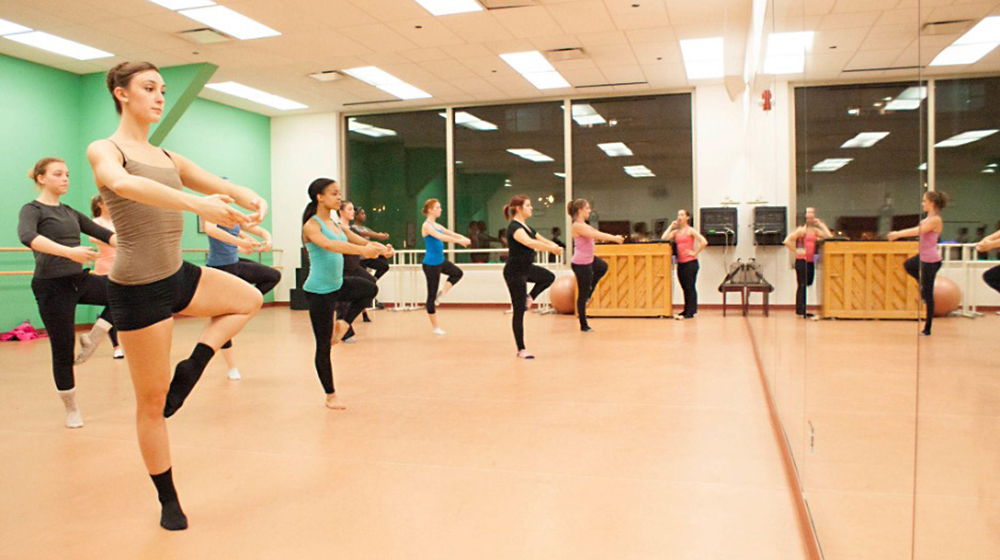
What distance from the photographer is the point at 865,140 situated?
1127 millimetres

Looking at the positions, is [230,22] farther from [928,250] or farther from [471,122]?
[928,250]

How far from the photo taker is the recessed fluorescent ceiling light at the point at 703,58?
8.90 metres

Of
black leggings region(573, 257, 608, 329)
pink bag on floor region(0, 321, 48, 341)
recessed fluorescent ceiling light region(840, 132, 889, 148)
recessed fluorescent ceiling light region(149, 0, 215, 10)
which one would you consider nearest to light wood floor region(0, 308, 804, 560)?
recessed fluorescent ceiling light region(840, 132, 889, 148)

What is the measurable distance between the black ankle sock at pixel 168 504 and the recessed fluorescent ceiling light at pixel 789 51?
233 cm

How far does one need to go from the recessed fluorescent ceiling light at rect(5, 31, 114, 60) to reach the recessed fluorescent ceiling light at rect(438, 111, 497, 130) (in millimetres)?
5573

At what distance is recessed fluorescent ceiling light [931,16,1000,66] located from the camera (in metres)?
0.59

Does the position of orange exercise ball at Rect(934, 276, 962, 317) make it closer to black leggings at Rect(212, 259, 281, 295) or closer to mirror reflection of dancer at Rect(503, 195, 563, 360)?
mirror reflection of dancer at Rect(503, 195, 563, 360)

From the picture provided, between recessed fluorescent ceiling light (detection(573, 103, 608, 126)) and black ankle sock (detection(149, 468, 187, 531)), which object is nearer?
black ankle sock (detection(149, 468, 187, 531))

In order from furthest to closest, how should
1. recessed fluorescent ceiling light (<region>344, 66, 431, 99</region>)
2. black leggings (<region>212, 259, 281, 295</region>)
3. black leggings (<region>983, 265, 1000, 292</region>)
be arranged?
recessed fluorescent ceiling light (<region>344, 66, 431, 99</region>) < black leggings (<region>212, 259, 281, 295</region>) < black leggings (<region>983, 265, 1000, 292</region>)

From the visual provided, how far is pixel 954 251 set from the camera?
70 centimetres

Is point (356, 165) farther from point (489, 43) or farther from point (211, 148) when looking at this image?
point (489, 43)

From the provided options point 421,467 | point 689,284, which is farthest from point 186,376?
point 689,284

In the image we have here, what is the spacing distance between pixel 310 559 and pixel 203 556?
33cm

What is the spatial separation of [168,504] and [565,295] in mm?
7977
